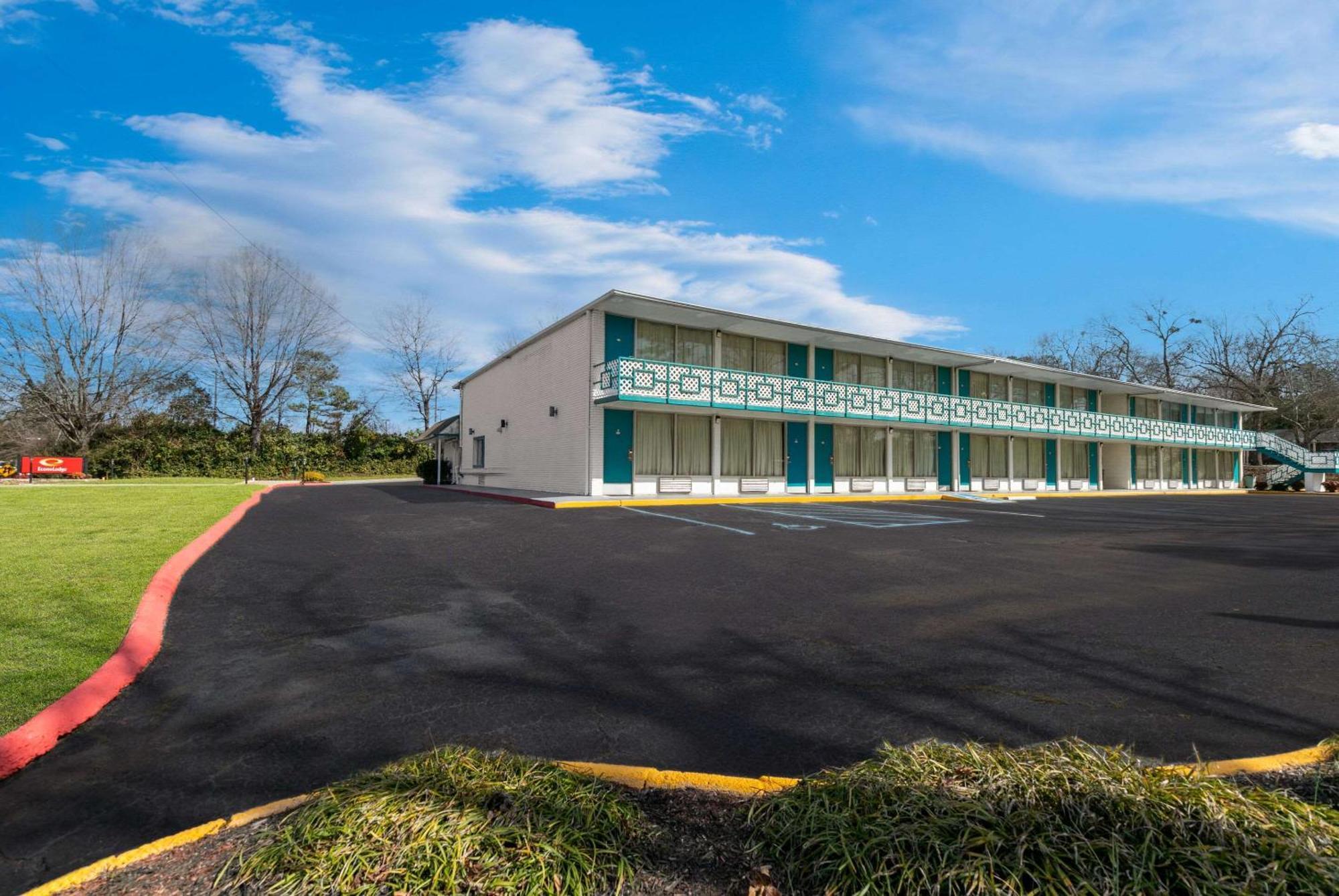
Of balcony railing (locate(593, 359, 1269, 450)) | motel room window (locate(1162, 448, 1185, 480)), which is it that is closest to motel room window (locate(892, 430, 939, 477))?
balcony railing (locate(593, 359, 1269, 450))

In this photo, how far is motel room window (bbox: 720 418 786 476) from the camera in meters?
22.3

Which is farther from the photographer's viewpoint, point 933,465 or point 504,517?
point 933,465

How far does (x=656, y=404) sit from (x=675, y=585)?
12.7m

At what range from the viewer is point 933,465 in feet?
90.3

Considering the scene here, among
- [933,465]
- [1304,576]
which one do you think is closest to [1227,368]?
[933,465]

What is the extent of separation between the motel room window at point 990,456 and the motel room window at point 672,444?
14.3 meters

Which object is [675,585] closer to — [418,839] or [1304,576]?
[418,839]

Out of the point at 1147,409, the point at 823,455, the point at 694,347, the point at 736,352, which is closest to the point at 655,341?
the point at 694,347

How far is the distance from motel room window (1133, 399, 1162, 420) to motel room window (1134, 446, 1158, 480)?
6.11 ft

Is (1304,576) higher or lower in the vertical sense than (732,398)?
lower

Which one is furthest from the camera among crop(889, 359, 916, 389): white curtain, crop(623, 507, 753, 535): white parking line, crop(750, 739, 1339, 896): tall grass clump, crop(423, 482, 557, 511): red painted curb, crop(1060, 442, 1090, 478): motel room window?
crop(1060, 442, 1090, 478): motel room window

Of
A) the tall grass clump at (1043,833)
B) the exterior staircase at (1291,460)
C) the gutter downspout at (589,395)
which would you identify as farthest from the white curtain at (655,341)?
the exterior staircase at (1291,460)

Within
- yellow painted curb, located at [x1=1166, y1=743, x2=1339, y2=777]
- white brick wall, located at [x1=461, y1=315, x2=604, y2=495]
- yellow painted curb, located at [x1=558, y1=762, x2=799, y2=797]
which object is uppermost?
white brick wall, located at [x1=461, y1=315, x2=604, y2=495]

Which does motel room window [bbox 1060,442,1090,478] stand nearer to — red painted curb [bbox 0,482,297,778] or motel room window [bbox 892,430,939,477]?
motel room window [bbox 892,430,939,477]
